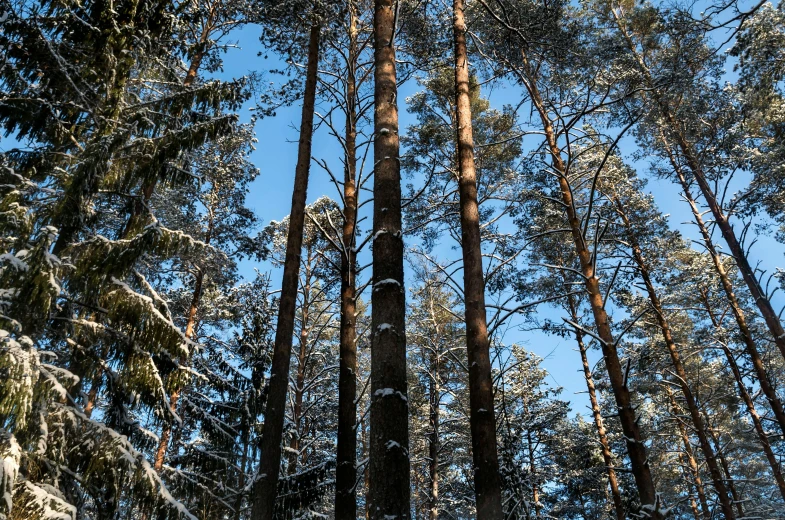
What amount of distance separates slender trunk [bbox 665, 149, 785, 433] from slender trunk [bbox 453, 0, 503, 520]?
1046cm

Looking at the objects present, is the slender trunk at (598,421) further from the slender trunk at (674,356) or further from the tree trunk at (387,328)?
the tree trunk at (387,328)

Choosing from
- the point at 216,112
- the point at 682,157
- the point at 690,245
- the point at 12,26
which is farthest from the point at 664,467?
the point at 12,26

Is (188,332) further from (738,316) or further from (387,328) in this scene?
(738,316)

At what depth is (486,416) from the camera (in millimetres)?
5137

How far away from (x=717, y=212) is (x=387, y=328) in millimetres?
12860

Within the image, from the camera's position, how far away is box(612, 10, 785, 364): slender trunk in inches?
449

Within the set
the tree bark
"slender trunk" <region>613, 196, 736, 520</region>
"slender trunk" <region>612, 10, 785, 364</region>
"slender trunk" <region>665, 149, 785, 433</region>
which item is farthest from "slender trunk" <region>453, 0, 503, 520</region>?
"slender trunk" <region>665, 149, 785, 433</region>

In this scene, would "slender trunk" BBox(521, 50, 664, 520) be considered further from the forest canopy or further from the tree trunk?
the tree trunk

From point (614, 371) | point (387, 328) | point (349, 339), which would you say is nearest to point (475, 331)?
point (387, 328)

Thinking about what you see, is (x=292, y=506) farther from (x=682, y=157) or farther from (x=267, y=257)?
(x=682, y=157)

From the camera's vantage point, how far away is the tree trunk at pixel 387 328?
11.0 ft

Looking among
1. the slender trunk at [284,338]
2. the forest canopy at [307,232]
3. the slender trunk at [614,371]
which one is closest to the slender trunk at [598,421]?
the forest canopy at [307,232]

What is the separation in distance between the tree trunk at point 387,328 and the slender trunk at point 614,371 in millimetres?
3806

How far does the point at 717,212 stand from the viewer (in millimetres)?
12867
